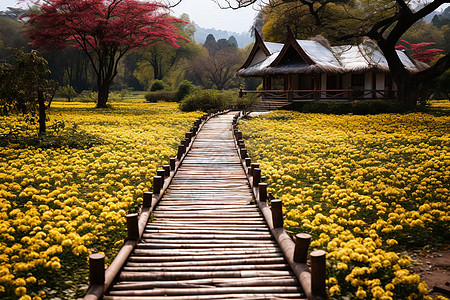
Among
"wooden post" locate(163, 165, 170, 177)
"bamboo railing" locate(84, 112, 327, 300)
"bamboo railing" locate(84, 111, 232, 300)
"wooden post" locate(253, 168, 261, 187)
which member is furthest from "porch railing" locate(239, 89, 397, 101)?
"bamboo railing" locate(84, 112, 327, 300)

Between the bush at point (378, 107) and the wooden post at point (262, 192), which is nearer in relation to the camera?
the wooden post at point (262, 192)

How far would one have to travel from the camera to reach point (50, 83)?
1270 centimetres

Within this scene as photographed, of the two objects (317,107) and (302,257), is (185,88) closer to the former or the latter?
(317,107)

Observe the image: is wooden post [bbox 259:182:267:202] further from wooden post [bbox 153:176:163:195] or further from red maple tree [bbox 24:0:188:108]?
red maple tree [bbox 24:0:188:108]

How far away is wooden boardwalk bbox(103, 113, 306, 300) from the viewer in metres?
4.01

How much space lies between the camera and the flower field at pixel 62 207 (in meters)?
4.21

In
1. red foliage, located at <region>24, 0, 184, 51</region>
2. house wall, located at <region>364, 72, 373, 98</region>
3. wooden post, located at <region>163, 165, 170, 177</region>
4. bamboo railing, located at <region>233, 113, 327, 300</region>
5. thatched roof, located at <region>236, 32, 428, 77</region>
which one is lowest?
bamboo railing, located at <region>233, 113, 327, 300</region>

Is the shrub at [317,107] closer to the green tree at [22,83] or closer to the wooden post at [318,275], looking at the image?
the green tree at [22,83]

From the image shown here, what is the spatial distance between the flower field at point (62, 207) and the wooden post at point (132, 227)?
1.09 feet

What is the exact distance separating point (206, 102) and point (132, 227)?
2147cm

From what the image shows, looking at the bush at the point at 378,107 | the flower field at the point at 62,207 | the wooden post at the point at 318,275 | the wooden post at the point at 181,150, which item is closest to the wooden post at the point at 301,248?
the wooden post at the point at 318,275

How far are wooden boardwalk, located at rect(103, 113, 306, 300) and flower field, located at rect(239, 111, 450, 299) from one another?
0.59 metres

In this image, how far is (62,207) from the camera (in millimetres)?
6301

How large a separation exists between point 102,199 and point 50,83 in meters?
7.63
